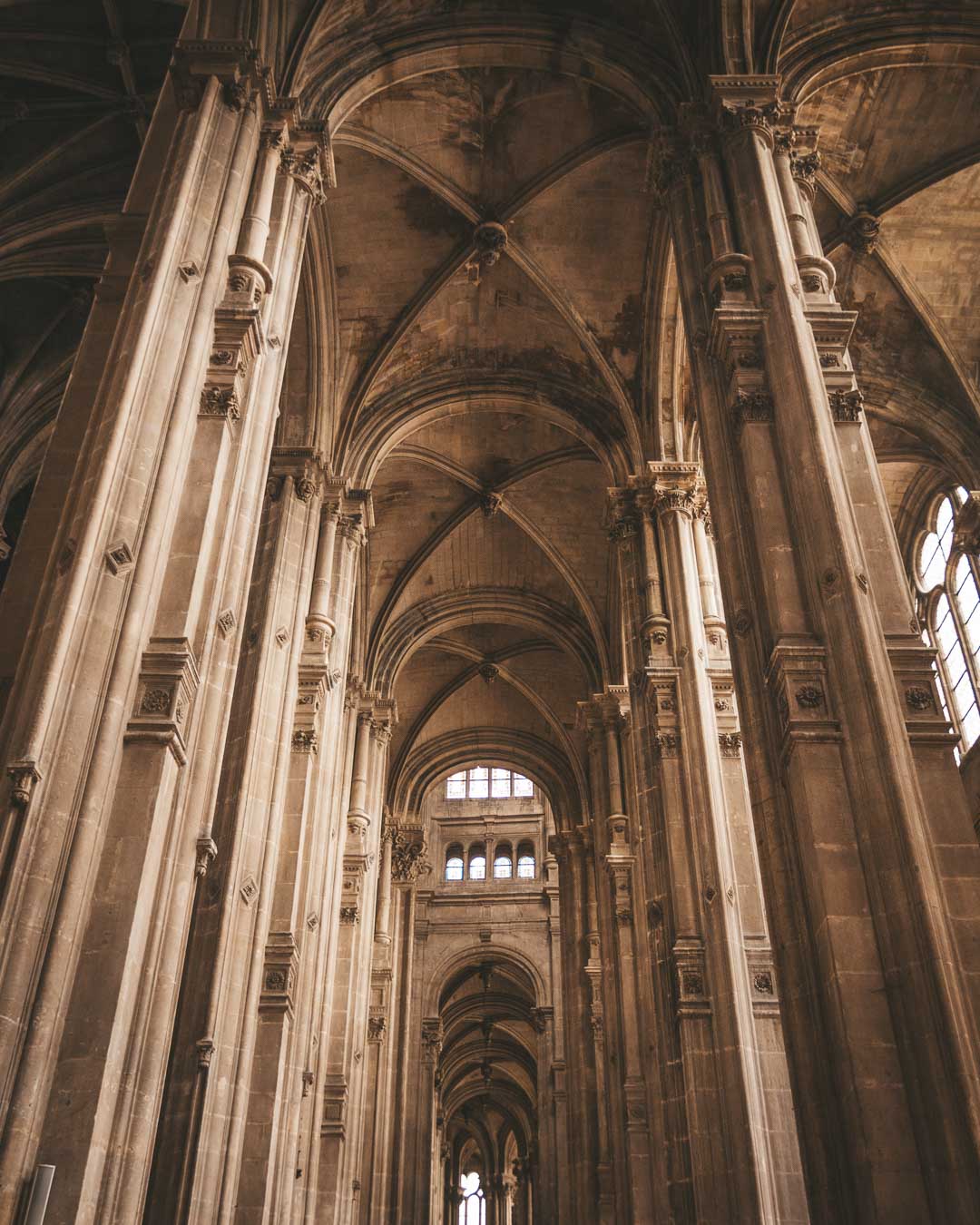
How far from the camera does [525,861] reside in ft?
134

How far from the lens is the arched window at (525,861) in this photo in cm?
4059

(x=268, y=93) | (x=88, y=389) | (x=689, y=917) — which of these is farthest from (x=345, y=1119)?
(x=268, y=93)

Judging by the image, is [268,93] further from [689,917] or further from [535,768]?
[535,768]

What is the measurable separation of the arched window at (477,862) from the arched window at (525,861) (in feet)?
4.00

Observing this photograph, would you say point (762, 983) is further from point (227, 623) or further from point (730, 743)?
→ point (227, 623)

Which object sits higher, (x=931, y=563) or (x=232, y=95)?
(x=931, y=563)

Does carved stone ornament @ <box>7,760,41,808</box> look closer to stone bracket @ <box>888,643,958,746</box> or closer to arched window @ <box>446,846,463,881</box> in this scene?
stone bracket @ <box>888,643,958,746</box>

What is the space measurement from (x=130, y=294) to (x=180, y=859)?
16.9 feet

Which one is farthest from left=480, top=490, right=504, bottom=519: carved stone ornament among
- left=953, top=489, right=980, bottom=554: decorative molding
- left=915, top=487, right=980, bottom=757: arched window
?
left=953, top=489, right=980, bottom=554: decorative molding

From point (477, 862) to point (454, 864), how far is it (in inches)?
32.7

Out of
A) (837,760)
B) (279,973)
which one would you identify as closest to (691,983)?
(279,973)

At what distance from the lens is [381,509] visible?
2642cm

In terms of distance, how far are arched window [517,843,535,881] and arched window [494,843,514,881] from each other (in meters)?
0.29

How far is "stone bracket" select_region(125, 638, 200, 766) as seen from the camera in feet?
28.1
